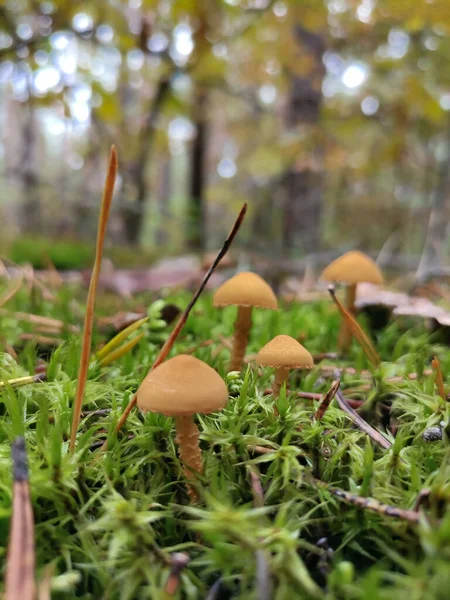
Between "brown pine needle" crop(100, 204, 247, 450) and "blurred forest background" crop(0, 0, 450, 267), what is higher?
"blurred forest background" crop(0, 0, 450, 267)

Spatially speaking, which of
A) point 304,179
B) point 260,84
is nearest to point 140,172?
point 260,84

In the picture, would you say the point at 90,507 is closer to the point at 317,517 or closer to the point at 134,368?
the point at 317,517

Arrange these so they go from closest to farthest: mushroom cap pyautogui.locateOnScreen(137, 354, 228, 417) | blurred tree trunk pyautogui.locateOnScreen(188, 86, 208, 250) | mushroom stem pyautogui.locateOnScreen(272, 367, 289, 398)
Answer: mushroom cap pyautogui.locateOnScreen(137, 354, 228, 417) < mushroom stem pyautogui.locateOnScreen(272, 367, 289, 398) < blurred tree trunk pyautogui.locateOnScreen(188, 86, 208, 250)

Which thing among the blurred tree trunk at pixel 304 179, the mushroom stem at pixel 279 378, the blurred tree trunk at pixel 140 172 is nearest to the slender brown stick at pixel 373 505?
the mushroom stem at pixel 279 378

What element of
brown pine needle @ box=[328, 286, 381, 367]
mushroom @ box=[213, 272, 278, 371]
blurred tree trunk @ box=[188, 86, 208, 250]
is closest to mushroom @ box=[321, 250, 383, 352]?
brown pine needle @ box=[328, 286, 381, 367]

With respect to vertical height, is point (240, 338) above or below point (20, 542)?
above

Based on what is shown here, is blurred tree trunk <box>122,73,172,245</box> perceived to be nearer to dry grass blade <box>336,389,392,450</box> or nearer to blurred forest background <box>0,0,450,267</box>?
blurred forest background <box>0,0,450,267</box>

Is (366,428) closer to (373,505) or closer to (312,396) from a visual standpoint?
(312,396)
